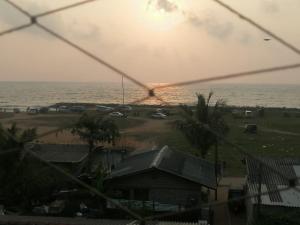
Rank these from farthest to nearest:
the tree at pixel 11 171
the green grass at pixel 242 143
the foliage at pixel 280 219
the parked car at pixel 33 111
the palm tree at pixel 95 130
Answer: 1. the parked car at pixel 33 111
2. the green grass at pixel 242 143
3. the palm tree at pixel 95 130
4. the tree at pixel 11 171
5. the foliage at pixel 280 219

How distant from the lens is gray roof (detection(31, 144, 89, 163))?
33.6 feet

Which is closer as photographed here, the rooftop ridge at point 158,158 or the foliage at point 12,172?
the foliage at point 12,172

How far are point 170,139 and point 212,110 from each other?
24.0ft

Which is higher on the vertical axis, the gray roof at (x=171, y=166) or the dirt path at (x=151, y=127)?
the gray roof at (x=171, y=166)

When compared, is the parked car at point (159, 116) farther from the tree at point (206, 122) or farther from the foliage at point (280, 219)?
the foliage at point (280, 219)

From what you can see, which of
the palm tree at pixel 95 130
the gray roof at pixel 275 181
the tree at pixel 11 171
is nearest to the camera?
the gray roof at pixel 275 181

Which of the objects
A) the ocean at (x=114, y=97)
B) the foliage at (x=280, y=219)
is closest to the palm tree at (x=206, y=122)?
the foliage at (x=280, y=219)

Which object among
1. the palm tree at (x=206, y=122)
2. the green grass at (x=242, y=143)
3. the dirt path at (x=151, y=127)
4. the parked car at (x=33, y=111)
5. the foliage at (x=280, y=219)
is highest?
the palm tree at (x=206, y=122)

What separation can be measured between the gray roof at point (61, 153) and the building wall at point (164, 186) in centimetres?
256

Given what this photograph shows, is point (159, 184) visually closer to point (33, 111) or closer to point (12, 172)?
point (12, 172)

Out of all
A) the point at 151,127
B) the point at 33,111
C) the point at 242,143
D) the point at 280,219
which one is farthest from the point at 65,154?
the point at 33,111

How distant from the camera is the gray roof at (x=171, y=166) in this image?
7.85 meters

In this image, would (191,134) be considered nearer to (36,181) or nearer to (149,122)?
(36,181)

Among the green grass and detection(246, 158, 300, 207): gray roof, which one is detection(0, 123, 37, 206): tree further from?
the green grass
